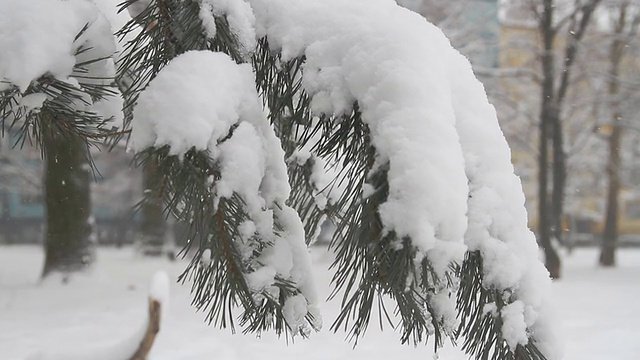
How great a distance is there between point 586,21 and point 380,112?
31.2 ft

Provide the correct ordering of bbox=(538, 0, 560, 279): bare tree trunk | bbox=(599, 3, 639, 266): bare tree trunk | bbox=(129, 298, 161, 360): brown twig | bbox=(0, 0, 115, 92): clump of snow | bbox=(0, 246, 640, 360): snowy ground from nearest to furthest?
bbox=(0, 0, 115, 92): clump of snow
bbox=(129, 298, 161, 360): brown twig
bbox=(0, 246, 640, 360): snowy ground
bbox=(538, 0, 560, 279): bare tree trunk
bbox=(599, 3, 639, 266): bare tree trunk

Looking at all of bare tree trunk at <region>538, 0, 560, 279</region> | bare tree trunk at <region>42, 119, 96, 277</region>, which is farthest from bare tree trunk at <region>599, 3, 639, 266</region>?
bare tree trunk at <region>42, 119, 96, 277</region>

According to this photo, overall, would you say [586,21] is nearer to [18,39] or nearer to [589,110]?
[589,110]

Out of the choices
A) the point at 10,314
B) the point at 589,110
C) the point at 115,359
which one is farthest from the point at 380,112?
the point at 589,110

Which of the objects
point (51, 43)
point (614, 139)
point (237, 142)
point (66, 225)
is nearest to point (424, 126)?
point (237, 142)

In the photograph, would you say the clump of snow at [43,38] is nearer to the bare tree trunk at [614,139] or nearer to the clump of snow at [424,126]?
the clump of snow at [424,126]

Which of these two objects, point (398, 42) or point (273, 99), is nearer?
point (398, 42)

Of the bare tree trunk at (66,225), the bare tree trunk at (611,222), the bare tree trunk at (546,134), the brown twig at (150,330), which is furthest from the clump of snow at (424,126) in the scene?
the bare tree trunk at (611,222)

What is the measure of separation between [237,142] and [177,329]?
412cm

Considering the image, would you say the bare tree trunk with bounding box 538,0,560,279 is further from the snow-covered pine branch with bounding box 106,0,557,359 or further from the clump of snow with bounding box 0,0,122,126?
the clump of snow with bounding box 0,0,122,126

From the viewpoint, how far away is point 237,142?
33.9 inches

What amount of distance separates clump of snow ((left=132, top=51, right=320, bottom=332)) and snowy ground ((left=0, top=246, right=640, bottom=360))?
1.90 meters

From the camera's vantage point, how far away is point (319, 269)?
9.78 meters

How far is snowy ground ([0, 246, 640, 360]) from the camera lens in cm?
385
